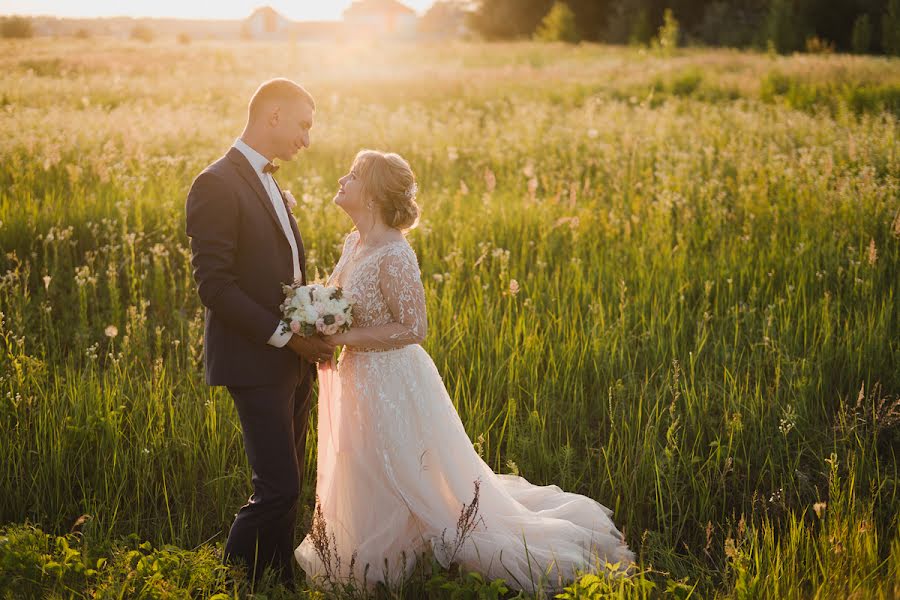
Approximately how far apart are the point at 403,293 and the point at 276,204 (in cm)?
74

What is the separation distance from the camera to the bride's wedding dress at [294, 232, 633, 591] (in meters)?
3.64

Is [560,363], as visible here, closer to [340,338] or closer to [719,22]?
[340,338]

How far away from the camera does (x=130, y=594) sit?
10.6 ft

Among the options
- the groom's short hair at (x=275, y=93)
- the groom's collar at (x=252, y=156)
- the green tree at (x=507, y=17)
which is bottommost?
the groom's collar at (x=252, y=156)

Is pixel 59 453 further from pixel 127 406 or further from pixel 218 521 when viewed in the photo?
pixel 218 521

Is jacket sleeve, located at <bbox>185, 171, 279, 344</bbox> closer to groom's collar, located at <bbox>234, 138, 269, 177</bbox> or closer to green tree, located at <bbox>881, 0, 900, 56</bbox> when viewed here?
groom's collar, located at <bbox>234, 138, 269, 177</bbox>

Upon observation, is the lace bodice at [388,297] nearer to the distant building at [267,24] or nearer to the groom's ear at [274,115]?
the groom's ear at [274,115]

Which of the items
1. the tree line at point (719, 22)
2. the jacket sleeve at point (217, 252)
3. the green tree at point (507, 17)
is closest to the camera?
the jacket sleeve at point (217, 252)

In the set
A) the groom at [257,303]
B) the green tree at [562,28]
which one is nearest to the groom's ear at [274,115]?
the groom at [257,303]

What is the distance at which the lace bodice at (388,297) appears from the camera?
362 centimetres

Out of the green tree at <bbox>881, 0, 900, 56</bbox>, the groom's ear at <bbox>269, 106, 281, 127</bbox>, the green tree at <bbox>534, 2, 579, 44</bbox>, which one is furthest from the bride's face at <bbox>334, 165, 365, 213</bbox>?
the green tree at <bbox>534, 2, 579, 44</bbox>

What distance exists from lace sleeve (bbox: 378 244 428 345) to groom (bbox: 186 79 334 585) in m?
0.38

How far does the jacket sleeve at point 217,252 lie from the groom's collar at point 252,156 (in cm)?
22

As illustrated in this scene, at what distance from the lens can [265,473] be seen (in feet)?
11.3
